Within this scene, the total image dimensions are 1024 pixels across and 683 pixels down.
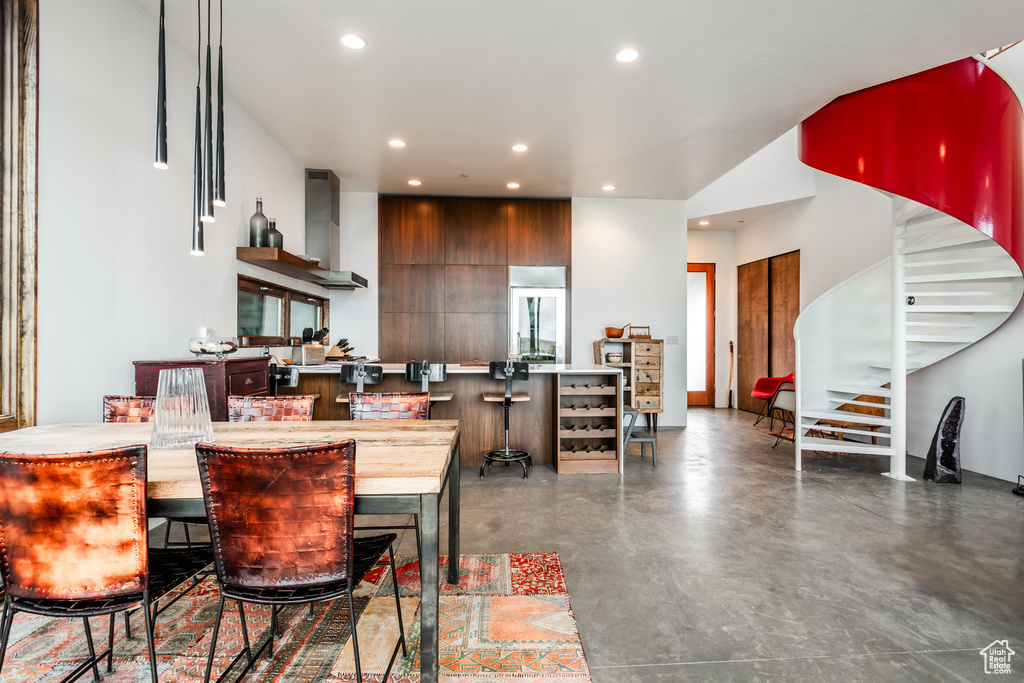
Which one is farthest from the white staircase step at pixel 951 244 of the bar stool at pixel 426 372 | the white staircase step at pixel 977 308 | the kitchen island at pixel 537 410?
the bar stool at pixel 426 372

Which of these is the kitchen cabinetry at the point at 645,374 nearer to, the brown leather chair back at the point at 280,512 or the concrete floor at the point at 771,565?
the concrete floor at the point at 771,565

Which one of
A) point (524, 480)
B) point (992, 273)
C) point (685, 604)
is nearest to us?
point (685, 604)

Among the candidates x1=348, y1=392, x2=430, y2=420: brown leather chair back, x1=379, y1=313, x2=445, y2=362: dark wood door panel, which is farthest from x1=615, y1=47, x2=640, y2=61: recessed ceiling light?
Result: x1=379, y1=313, x2=445, y2=362: dark wood door panel

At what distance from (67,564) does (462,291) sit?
214 inches

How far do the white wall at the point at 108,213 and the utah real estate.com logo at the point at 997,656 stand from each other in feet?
13.4

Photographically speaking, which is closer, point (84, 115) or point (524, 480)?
point (84, 115)

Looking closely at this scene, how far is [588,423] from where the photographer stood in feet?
15.1

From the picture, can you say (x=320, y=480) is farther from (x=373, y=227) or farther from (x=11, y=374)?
(x=373, y=227)

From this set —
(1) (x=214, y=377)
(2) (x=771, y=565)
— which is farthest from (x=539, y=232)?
(2) (x=771, y=565)

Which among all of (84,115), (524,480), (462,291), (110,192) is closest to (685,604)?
(524,480)

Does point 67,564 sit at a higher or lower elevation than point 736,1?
lower

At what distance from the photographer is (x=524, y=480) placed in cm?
417

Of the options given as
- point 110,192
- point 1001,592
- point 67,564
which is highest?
point 110,192

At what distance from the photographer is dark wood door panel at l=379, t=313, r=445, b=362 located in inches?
257
